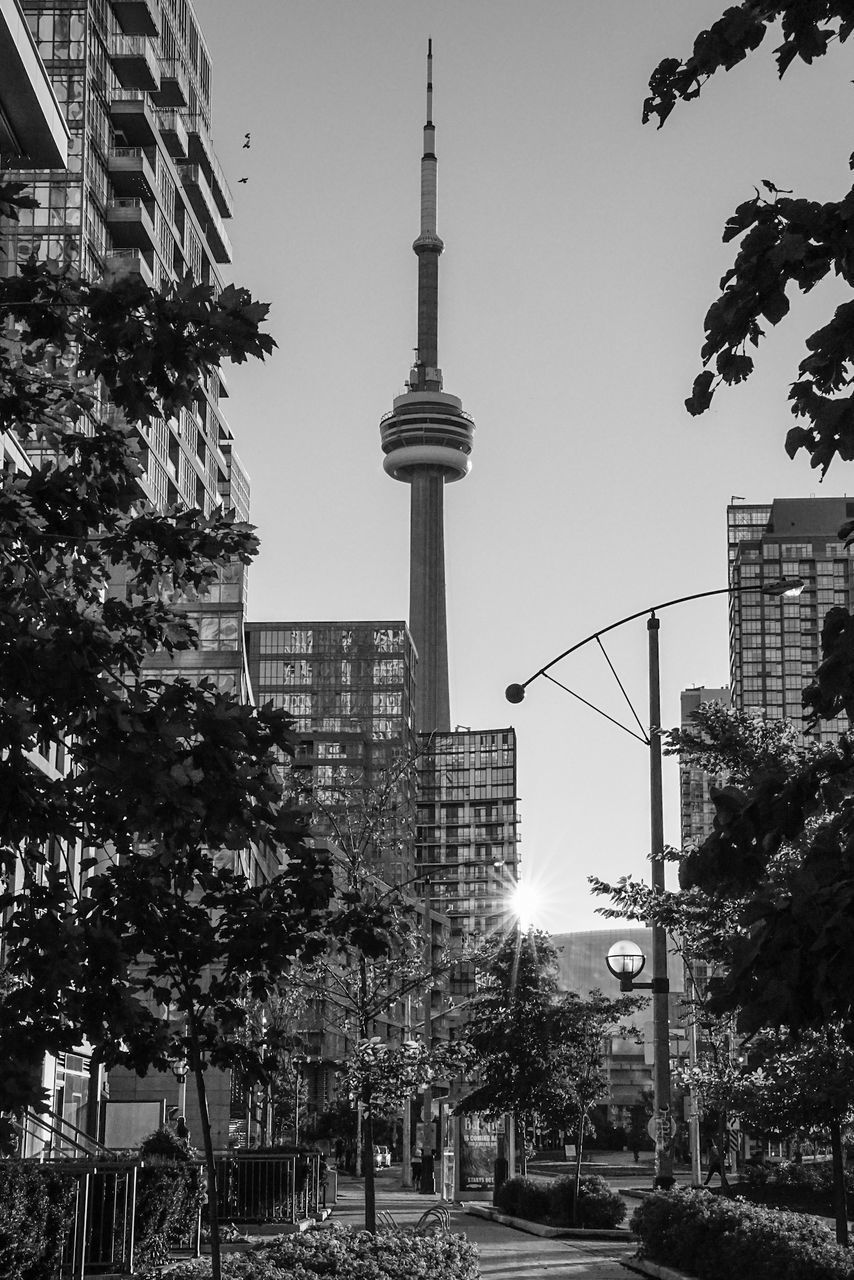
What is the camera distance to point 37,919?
1114 cm

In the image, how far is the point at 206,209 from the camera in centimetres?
11825

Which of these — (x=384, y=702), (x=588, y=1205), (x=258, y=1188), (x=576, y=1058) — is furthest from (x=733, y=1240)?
(x=384, y=702)

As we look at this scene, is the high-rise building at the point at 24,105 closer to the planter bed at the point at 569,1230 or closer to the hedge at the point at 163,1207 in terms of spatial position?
the hedge at the point at 163,1207

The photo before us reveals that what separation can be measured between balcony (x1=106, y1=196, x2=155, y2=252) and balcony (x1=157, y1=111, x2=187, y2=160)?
9203 millimetres

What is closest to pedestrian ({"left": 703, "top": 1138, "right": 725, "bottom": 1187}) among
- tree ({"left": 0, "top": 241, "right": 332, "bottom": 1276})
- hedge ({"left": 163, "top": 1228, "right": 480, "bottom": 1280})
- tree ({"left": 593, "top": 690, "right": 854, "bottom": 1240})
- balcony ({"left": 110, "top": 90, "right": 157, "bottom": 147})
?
tree ({"left": 593, "top": 690, "right": 854, "bottom": 1240})

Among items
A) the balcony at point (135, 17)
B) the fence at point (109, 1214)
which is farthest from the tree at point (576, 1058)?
the balcony at point (135, 17)

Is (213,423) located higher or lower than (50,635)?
higher

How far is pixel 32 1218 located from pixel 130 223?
279 ft

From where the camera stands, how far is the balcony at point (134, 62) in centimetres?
10000

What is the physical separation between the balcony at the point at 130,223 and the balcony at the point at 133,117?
4.02m

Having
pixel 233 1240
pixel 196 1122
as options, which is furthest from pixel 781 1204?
pixel 196 1122

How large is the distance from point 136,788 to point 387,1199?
4804 centimetres

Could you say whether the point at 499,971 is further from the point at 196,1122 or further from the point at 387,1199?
the point at 196,1122

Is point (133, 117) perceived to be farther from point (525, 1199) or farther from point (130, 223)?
point (525, 1199)
